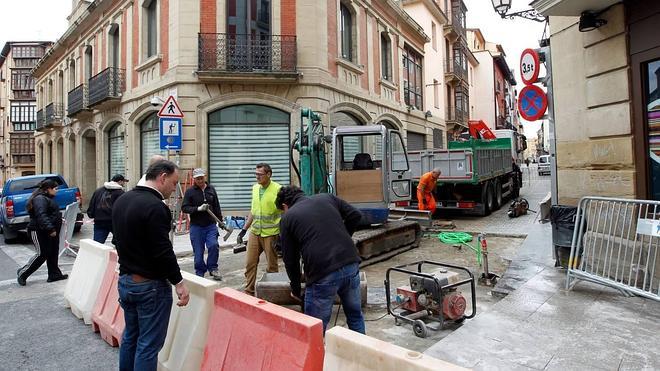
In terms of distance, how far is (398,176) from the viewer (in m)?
9.05

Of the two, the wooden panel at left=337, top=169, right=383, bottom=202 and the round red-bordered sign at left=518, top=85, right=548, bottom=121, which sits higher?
the round red-bordered sign at left=518, top=85, right=548, bottom=121

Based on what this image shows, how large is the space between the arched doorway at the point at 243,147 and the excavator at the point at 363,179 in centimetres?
496

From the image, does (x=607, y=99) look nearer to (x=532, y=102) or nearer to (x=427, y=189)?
(x=532, y=102)

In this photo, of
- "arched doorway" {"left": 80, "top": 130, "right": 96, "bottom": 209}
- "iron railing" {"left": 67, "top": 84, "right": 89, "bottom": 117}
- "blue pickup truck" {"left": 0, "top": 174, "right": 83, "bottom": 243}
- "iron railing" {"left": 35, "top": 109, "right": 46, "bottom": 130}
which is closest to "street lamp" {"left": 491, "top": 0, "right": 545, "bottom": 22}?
"blue pickup truck" {"left": 0, "top": 174, "right": 83, "bottom": 243}

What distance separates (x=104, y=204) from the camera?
7.86 meters

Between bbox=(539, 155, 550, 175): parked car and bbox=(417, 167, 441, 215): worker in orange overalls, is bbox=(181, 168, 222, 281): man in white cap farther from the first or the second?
bbox=(539, 155, 550, 175): parked car

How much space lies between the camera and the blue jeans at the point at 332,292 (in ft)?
11.4

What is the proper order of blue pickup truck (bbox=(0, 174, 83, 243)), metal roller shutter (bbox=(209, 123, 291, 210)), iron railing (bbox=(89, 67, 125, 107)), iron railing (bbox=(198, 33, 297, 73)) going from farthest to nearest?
iron railing (bbox=(89, 67, 125, 107)) → metal roller shutter (bbox=(209, 123, 291, 210)) → iron railing (bbox=(198, 33, 297, 73)) → blue pickup truck (bbox=(0, 174, 83, 243))

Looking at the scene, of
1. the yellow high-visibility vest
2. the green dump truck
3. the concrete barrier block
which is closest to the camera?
the concrete barrier block

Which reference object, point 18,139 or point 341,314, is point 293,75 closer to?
point 341,314

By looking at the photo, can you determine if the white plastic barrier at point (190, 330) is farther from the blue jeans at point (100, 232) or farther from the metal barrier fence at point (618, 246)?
the blue jeans at point (100, 232)

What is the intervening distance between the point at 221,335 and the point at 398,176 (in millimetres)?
6463

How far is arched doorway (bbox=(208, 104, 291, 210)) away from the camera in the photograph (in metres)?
13.4

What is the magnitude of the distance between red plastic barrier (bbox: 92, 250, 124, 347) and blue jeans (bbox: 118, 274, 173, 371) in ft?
3.92
